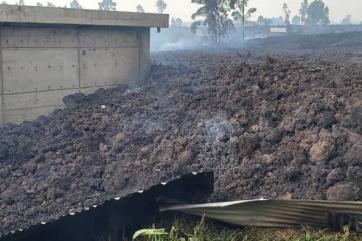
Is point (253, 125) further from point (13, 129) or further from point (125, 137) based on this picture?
point (13, 129)

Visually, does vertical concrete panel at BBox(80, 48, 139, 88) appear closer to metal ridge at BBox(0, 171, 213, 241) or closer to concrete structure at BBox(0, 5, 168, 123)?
concrete structure at BBox(0, 5, 168, 123)

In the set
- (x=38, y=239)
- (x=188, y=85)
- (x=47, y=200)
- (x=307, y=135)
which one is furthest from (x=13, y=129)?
(x=307, y=135)

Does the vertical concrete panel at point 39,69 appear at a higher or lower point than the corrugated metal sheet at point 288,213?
higher

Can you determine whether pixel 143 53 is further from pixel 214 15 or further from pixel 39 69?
pixel 214 15

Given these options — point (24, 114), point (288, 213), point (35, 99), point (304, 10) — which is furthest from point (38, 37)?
point (304, 10)

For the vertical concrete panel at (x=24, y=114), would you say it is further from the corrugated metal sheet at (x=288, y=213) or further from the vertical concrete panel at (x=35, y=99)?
the corrugated metal sheet at (x=288, y=213)

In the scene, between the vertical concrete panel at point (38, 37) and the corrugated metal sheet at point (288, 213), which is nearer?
the corrugated metal sheet at point (288, 213)

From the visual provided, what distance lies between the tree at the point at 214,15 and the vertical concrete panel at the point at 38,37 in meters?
28.5

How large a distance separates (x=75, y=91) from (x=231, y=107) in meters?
5.02

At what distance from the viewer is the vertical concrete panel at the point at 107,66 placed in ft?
39.9

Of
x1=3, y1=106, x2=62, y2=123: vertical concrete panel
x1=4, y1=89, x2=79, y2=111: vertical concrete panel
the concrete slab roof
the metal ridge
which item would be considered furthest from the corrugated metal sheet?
the concrete slab roof

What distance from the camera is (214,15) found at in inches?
1571

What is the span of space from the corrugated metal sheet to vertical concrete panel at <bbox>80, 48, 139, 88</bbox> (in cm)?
817

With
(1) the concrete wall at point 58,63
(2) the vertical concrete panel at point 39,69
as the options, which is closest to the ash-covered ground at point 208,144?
(1) the concrete wall at point 58,63
